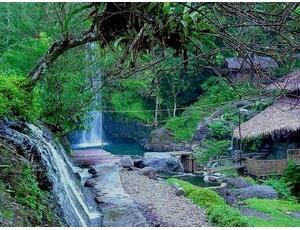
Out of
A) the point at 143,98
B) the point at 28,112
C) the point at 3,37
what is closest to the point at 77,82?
the point at 3,37

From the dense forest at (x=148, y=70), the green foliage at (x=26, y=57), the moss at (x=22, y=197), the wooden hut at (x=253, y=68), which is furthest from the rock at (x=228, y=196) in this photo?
the moss at (x=22, y=197)

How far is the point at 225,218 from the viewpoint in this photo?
16.6 feet

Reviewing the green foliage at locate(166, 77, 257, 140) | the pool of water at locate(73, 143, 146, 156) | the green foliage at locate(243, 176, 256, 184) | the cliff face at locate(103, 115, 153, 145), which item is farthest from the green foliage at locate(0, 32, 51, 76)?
the cliff face at locate(103, 115, 153, 145)

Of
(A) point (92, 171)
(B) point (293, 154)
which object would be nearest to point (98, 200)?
(A) point (92, 171)

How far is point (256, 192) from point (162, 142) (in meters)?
5.94

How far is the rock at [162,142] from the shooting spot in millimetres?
12727

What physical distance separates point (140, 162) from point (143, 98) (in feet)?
14.4

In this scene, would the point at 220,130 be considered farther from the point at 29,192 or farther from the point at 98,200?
the point at 29,192

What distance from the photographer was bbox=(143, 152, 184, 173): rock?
9594 millimetres

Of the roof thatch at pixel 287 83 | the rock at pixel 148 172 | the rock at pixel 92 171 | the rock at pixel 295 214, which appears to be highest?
the roof thatch at pixel 287 83

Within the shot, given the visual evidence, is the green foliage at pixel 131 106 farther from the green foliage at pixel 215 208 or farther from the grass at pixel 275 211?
the grass at pixel 275 211

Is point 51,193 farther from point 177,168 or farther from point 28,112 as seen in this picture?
point 177,168

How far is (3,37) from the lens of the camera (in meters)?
7.95

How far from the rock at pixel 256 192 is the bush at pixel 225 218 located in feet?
6.42
